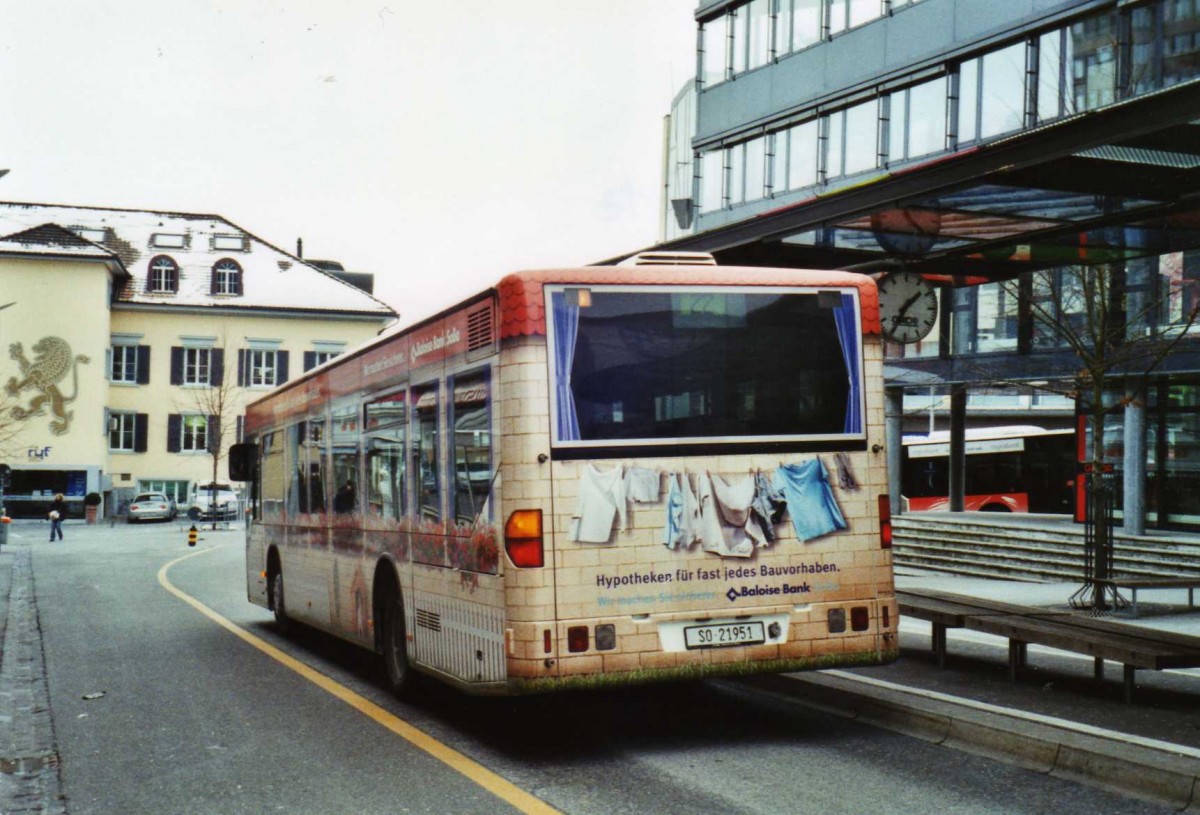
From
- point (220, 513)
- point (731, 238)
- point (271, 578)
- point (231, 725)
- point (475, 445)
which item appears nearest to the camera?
point (475, 445)

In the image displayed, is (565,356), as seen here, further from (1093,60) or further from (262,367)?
(262,367)

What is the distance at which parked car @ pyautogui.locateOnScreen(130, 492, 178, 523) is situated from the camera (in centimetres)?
6144

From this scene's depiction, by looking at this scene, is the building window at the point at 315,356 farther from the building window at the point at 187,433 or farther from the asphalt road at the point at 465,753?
the asphalt road at the point at 465,753

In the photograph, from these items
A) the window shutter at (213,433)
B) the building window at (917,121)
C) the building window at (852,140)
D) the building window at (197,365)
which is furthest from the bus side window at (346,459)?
the building window at (197,365)

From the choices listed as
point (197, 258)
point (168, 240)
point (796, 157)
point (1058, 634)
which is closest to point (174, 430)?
point (197, 258)

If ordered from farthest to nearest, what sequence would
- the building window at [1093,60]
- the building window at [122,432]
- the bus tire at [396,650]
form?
the building window at [122,432] → the building window at [1093,60] → the bus tire at [396,650]

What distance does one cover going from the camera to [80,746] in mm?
8750

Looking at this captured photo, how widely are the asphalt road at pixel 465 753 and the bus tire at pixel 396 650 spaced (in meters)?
0.14

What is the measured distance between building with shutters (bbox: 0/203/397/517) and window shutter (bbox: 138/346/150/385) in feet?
0.22

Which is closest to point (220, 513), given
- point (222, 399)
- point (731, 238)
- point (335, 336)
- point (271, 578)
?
point (222, 399)

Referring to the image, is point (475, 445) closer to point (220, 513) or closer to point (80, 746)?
point (80, 746)

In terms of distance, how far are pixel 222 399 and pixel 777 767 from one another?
63.0m

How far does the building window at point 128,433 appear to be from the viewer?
69500 millimetres

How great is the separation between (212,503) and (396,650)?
179 feet
